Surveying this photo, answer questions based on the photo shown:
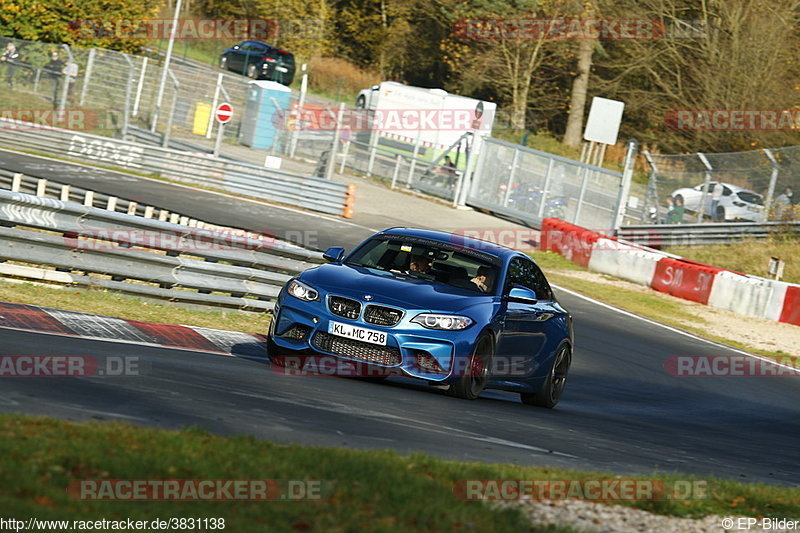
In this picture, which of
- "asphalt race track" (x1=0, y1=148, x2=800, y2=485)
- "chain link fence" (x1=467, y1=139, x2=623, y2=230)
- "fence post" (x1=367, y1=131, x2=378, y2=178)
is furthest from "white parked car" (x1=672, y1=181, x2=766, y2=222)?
"asphalt race track" (x1=0, y1=148, x2=800, y2=485)

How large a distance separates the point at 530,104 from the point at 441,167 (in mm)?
24695

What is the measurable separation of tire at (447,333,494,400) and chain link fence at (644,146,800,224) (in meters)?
20.0

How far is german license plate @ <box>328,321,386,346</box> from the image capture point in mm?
9727

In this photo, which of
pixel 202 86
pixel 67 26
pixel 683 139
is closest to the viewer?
pixel 202 86

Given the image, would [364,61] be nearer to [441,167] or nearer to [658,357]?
[441,167]

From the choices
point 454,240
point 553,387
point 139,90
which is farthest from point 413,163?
point 454,240

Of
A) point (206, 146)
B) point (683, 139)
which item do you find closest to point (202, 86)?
point (206, 146)

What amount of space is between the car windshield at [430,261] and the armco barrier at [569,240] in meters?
17.0

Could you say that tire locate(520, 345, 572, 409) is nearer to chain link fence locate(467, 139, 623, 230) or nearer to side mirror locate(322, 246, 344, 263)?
side mirror locate(322, 246, 344, 263)

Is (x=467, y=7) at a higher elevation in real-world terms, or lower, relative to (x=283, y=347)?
higher

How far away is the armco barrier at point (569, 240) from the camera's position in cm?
2788

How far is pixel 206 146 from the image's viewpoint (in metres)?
38.6

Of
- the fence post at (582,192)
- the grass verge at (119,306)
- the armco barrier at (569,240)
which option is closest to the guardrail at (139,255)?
the grass verge at (119,306)

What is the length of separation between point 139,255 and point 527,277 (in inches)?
175
